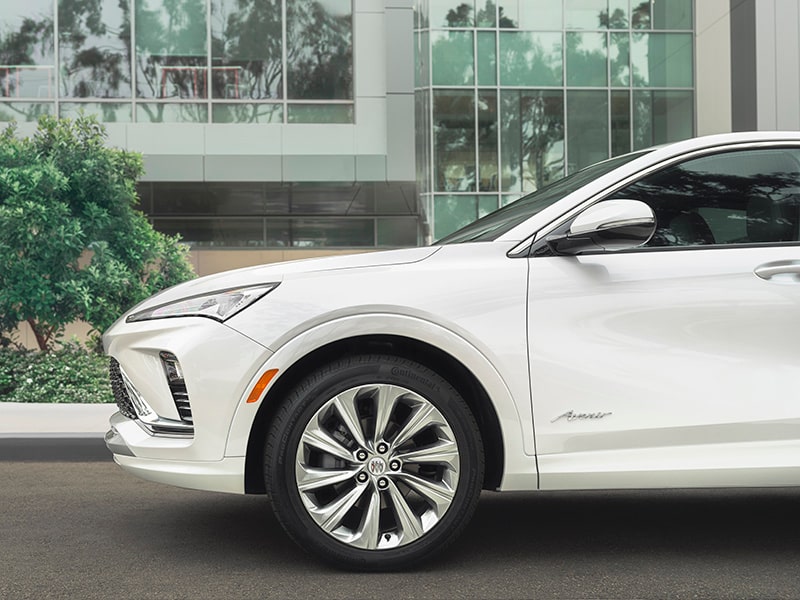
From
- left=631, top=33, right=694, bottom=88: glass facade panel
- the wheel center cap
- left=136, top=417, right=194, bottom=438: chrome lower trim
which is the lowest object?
the wheel center cap

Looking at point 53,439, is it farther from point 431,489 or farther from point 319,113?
point 319,113

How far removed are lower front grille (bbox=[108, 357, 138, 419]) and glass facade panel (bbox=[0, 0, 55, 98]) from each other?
17.6 meters

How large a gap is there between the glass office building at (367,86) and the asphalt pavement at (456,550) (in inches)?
553

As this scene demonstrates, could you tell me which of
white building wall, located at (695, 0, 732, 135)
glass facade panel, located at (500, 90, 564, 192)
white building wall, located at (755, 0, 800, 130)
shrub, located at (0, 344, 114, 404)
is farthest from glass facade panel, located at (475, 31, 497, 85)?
shrub, located at (0, 344, 114, 404)

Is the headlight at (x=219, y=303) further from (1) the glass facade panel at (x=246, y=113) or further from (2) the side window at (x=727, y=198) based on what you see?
(1) the glass facade panel at (x=246, y=113)

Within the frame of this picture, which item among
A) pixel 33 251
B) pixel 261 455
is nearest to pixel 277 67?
pixel 33 251

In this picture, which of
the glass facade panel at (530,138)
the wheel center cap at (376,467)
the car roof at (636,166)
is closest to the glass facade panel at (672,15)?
the glass facade panel at (530,138)

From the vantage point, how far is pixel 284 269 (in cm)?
409

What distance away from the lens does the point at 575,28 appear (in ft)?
63.9

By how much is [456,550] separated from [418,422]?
2.71ft

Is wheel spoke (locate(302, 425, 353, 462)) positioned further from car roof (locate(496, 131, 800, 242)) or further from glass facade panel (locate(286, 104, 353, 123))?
glass facade panel (locate(286, 104, 353, 123))

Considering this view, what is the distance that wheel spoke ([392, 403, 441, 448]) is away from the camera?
3.94 m

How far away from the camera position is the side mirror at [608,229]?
3.88m

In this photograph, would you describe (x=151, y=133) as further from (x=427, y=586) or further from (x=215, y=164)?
(x=427, y=586)
